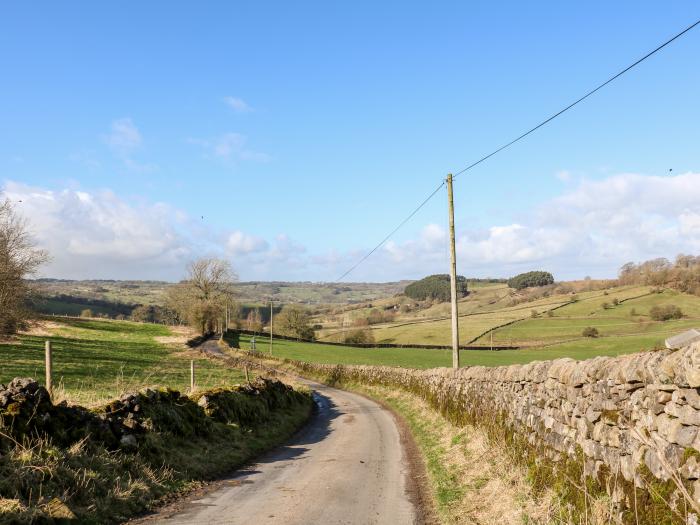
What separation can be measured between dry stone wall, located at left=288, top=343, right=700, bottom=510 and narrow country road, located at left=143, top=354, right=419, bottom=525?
3.09m

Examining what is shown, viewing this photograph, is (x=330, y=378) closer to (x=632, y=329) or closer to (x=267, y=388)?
(x=267, y=388)

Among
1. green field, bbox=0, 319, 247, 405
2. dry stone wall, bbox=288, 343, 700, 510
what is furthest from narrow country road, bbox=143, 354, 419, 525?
green field, bbox=0, 319, 247, 405

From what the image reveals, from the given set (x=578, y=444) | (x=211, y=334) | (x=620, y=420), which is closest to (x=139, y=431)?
(x=578, y=444)

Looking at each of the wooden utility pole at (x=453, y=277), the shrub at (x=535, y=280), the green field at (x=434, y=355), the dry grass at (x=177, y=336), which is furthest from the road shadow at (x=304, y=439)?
the shrub at (x=535, y=280)

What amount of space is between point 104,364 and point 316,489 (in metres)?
35.6

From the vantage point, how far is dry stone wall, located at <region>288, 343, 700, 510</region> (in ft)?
16.9

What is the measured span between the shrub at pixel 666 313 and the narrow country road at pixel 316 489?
86.5 metres

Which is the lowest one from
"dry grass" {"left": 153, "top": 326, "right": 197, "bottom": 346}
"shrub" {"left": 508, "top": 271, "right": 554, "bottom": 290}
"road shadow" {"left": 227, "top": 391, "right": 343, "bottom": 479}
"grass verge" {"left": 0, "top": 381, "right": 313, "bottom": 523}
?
"dry grass" {"left": 153, "top": 326, "right": 197, "bottom": 346}

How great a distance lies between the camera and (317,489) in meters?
11.5

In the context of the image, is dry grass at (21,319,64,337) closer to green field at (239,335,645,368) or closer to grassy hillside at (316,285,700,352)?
green field at (239,335,645,368)

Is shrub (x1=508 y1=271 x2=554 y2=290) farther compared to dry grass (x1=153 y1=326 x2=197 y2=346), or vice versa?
shrub (x1=508 y1=271 x2=554 y2=290)

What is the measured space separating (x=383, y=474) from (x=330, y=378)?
38.3m

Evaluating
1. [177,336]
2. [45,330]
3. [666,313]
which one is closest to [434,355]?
[177,336]

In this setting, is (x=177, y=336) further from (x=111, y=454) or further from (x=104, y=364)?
(x=111, y=454)
